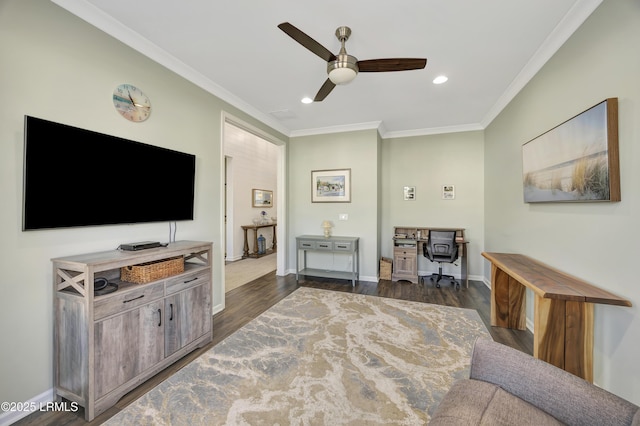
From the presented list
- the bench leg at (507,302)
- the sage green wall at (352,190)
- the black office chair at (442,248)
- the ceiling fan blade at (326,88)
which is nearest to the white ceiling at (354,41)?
the ceiling fan blade at (326,88)

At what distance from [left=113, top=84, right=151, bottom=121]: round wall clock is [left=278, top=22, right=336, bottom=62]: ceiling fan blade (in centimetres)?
150

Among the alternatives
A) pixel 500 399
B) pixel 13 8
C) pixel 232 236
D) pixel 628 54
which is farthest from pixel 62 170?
pixel 232 236

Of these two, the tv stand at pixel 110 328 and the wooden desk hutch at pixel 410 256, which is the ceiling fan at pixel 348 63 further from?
the wooden desk hutch at pixel 410 256

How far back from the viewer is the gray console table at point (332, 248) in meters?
4.24

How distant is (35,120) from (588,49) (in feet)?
12.4

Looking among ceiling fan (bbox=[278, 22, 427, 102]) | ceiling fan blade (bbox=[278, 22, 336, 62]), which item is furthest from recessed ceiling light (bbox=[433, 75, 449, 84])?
ceiling fan blade (bbox=[278, 22, 336, 62])

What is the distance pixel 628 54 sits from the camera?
1474 mm

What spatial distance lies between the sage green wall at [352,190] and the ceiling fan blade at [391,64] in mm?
2305

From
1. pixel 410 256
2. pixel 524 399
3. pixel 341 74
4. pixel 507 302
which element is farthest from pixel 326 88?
pixel 410 256

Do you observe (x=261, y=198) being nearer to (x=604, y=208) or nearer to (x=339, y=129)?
(x=339, y=129)

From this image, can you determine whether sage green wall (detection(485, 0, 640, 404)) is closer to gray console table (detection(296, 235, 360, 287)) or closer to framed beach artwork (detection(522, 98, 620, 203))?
framed beach artwork (detection(522, 98, 620, 203))

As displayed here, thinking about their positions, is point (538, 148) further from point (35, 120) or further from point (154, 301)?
point (35, 120)

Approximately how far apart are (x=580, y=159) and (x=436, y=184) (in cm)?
293

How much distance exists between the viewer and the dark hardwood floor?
163cm
